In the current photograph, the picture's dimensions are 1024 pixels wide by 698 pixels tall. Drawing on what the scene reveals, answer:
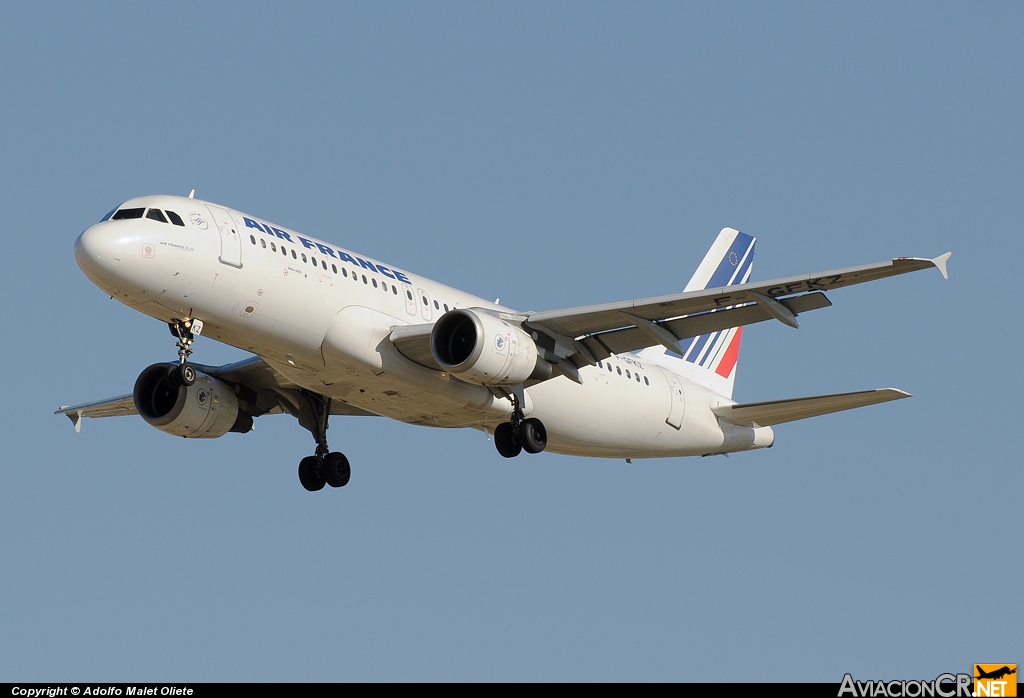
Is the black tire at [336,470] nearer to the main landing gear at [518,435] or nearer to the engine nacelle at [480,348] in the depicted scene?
the main landing gear at [518,435]

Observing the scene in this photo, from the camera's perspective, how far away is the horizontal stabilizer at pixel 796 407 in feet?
121

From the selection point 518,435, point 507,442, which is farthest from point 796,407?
point 507,442

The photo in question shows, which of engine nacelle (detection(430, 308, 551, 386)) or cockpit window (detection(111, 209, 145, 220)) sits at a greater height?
cockpit window (detection(111, 209, 145, 220))

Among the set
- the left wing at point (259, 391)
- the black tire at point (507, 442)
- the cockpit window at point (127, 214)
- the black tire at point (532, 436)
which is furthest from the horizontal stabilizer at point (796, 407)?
the cockpit window at point (127, 214)

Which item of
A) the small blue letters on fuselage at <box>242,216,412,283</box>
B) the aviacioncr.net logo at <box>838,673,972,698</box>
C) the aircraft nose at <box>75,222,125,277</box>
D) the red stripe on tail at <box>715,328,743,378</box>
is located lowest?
the aviacioncr.net logo at <box>838,673,972,698</box>

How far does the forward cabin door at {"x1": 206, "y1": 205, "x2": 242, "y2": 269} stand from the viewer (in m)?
32.2

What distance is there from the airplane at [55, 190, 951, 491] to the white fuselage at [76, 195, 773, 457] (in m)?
0.04

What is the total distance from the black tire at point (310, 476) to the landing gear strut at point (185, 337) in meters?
7.86

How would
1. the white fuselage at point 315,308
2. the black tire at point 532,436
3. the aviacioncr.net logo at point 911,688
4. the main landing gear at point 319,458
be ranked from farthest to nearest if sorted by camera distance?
the main landing gear at point 319,458 → the black tire at point 532,436 → the white fuselage at point 315,308 → the aviacioncr.net logo at point 911,688

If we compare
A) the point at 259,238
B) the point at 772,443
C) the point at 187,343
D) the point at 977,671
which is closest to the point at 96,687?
the point at 187,343

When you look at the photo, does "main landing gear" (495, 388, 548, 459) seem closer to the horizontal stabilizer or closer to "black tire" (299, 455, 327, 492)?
"black tire" (299, 455, 327, 492)

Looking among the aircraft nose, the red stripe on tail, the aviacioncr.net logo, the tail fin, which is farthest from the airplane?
the aviacioncr.net logo

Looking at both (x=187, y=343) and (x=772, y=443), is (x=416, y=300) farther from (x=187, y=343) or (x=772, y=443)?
(x=772, y=443)

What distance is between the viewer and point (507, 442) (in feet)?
120
